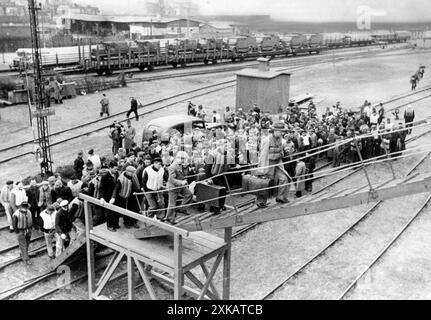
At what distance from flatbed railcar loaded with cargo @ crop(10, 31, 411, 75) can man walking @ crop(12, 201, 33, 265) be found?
62.2 feet

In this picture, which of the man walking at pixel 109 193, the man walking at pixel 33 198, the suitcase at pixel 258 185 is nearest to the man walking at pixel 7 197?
the man walking at pixel 33 198

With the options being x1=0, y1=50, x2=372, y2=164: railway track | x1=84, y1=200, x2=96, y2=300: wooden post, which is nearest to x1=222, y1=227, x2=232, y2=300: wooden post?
x1=84, y1=200, x2=96, y2=300: wooden post

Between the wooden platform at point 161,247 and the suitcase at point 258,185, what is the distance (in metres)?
1.16

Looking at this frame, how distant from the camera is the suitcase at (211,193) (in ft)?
31.4

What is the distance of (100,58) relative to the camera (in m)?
34.8

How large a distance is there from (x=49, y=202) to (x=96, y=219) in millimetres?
1672

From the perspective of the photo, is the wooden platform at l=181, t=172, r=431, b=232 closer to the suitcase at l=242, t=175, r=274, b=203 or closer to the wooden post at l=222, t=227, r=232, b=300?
the suitcase at l=242, t=175, r=274, b=203

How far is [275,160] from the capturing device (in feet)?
32.3

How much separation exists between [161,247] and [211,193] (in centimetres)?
142

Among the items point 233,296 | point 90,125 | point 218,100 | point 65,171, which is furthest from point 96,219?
point 218,100

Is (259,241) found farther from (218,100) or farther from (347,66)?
(347,66)

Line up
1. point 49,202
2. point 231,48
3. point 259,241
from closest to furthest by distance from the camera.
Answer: point 49,202 → point 259,241 → point 231,48

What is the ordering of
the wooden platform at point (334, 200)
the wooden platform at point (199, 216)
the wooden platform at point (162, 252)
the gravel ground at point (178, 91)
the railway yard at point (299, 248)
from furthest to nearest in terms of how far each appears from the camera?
the gravel ground at point (178, 91) → the railway yard at point (299, 248) → the wooden platform at point (199, 216) → the wooden platform at point (162, 252) → the wooden platform at point (334, 200)

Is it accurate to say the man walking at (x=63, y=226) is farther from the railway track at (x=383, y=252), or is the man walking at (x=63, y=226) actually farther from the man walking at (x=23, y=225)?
the railway track at (x=383, y=252)
